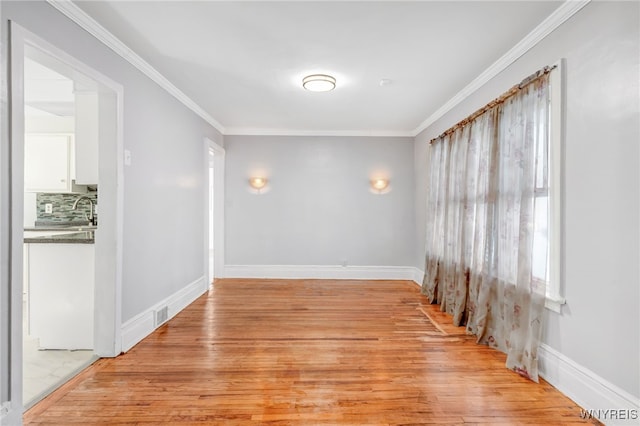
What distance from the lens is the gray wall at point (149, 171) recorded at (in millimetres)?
2139

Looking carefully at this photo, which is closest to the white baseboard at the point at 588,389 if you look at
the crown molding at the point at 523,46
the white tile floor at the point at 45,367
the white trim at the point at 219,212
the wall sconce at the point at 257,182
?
the crown molding at the point at 523,46

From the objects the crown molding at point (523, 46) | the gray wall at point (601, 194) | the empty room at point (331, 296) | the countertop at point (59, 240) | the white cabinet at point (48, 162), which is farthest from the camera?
the white cabinet at point (48, 162)

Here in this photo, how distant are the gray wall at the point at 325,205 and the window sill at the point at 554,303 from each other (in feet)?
11.1

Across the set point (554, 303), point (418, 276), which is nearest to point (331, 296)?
point (418, 276)

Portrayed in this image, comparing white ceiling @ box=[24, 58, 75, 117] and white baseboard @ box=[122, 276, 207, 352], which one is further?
white ceiling @ box=[24, 58, 75, 117]

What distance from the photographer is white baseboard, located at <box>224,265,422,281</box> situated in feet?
18.4

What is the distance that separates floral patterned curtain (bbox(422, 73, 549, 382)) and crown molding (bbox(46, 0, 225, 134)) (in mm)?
3346

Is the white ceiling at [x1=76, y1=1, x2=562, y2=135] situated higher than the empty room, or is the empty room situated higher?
the white ceiling at [x1=76, y1=1, x2=562, y2=135]

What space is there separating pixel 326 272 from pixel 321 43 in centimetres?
398

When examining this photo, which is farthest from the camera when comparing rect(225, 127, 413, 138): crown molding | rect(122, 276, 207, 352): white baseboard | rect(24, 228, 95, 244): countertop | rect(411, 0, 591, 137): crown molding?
rect(225, 127, 413, 138): crown molding

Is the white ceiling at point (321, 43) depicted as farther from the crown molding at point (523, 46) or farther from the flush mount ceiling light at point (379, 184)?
the flush mount ceiling light at point (379, 184)

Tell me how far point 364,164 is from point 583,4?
378 centimetres

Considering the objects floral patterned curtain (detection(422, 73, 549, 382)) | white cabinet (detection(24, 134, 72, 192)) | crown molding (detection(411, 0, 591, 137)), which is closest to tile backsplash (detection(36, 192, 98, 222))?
white cabinet (detection(24, 134, 72, 192))

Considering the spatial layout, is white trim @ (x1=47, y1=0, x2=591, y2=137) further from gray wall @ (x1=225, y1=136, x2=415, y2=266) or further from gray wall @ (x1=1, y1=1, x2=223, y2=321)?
gray wall @ (x1=225, y1=136, x2=415, y2=266)
